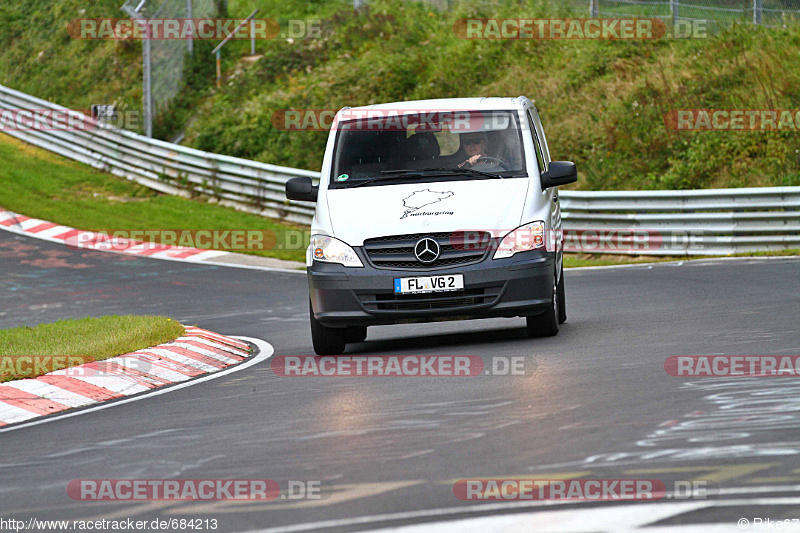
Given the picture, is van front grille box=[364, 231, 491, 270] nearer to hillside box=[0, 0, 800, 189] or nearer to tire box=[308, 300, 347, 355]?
tire box=[308, 300, 347, 355]

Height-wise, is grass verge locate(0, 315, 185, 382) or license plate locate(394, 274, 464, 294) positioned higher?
license plate locate(394, 274, 464, 294)

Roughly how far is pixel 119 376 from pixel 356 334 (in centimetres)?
242

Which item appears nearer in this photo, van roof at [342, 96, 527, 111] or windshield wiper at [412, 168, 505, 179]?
windshield wiper at [412, 168, 505, 179]

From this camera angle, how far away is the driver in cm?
1107

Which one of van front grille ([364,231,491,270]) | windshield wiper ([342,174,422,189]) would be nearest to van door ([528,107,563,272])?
van front grille ([364,231,491,270])

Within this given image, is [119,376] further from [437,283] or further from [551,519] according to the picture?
[551,519]

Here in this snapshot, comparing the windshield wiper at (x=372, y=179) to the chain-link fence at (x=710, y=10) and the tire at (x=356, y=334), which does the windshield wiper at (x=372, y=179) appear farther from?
the chain-link fence at (x=710, y=10)

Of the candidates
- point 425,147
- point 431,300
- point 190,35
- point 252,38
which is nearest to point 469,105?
point 425,147

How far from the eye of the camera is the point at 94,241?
23.4 m

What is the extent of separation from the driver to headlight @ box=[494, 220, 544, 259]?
3.29ft

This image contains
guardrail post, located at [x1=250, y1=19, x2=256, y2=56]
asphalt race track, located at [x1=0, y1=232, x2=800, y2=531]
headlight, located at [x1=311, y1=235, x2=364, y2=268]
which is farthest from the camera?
guardrail post, located at [x1=250, y1=19, x2=256, y2=56]

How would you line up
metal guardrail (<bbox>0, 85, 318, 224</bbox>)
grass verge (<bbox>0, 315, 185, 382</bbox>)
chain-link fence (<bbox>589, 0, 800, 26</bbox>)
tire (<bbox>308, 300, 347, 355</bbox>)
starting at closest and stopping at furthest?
1. grass verge (<bbox>0, 315, 185, 382</bbox>)
2. tire (<bbox>308, 300, 347, 355</bbox>)
3. metal guardrail (<bbox>0, 85, 318, 224</bbox>)
4. chain-link fence (<bbox>589, 0, 800, 26</bbox>)

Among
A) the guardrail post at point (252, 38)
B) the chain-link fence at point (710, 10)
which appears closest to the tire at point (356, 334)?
the chain-link fence at point (710, 10)

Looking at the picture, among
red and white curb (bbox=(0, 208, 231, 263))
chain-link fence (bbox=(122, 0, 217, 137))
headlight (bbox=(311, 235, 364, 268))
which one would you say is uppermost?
chain-link fence (bbox=(122, 0, 217, 137))
